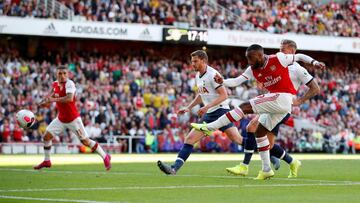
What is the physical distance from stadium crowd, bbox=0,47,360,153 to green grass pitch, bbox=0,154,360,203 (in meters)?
18.5

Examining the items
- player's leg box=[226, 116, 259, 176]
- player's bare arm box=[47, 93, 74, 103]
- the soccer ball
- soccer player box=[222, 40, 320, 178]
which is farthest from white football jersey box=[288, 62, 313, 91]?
the soccer ball

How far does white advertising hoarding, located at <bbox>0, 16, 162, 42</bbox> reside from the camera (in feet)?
124

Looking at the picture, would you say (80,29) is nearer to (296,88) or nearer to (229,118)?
(296,88)

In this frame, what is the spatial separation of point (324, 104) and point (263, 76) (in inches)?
1206

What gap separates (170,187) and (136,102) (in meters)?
25.5

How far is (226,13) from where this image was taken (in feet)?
150

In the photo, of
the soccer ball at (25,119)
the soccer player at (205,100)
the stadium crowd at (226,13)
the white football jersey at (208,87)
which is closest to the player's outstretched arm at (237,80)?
the soccer player at (205,100)

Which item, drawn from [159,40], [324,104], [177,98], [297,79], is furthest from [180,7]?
[297,79]

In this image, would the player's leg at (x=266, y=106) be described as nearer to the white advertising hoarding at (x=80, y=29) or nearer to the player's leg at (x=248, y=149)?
the player's leg at (x=248, y=149)

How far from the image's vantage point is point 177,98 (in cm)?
3972

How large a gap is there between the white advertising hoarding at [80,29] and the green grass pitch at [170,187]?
2164 cm

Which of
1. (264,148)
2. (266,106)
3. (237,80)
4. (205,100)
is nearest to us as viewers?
(266,106)

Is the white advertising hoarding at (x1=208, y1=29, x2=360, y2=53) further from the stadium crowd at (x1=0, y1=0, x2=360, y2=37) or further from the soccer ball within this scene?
the soccer ball

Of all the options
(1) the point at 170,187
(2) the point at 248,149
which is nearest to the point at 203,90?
(2) the point at 248,149
